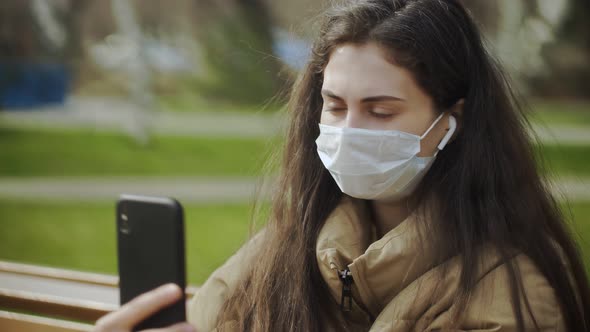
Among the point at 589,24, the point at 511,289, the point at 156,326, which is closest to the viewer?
the point at 156,326

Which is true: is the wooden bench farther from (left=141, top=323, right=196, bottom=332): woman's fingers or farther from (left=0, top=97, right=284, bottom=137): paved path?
(left=0, top=97, right=284, bottom=137): paved path

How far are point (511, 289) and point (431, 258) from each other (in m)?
0.21

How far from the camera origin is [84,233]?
5.87 meters

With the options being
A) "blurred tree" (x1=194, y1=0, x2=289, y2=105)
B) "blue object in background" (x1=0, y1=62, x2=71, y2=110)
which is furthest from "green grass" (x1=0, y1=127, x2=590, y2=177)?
"blurred tree" (x1=194, y1=0, x2=289, y2=105)

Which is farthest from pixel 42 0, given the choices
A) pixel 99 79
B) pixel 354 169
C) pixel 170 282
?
pixel 170 282

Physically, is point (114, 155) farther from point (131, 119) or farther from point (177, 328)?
point (177, 328)

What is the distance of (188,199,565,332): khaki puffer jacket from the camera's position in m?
1.51

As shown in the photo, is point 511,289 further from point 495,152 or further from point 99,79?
point 99,79

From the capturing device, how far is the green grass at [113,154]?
19.2 feet

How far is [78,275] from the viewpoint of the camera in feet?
8.29

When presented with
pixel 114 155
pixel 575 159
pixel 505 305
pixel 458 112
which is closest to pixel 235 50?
pixel 114 155

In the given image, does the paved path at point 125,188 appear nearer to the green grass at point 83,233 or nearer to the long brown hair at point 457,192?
Result: the green grass at point 83,233

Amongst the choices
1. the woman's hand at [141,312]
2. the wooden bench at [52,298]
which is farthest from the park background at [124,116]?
the woman's hand at [141,312]

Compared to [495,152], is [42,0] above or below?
above
